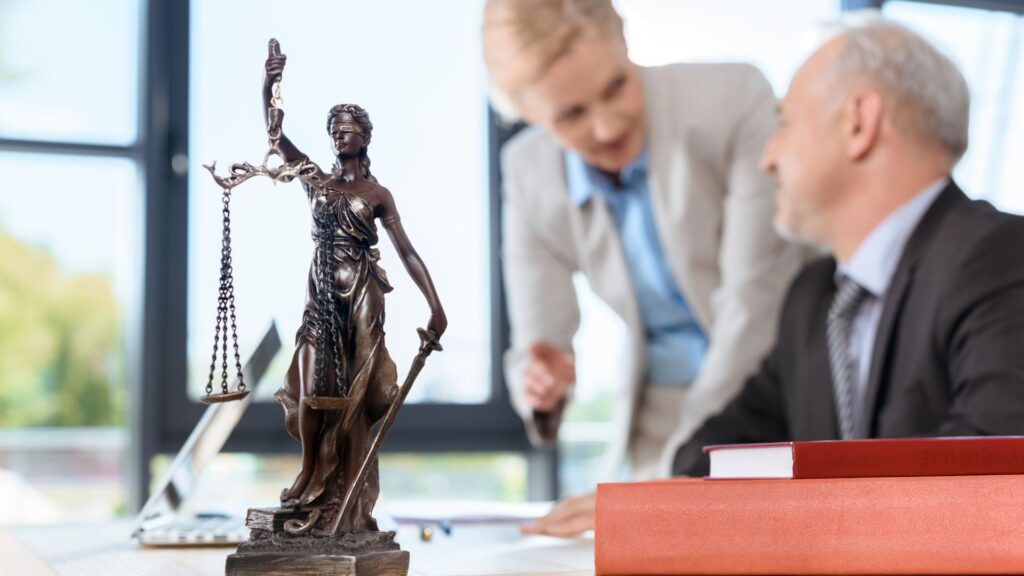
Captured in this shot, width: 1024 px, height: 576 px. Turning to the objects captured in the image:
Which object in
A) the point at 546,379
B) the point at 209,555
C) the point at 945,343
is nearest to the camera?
the point at 209,555

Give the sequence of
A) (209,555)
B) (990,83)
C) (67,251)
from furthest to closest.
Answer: (990,83)
(67,251)
(209,555)

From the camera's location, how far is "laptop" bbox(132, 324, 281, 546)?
3.45 ft

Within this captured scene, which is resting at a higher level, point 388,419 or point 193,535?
point 388,419

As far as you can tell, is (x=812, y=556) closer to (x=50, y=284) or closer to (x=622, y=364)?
(x=622, y=364)

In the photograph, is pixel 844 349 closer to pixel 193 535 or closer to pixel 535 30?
pixel 535 30

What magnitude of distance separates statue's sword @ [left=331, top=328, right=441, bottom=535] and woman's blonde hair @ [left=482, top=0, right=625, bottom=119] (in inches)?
54.3

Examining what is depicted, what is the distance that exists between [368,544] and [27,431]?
2.54m

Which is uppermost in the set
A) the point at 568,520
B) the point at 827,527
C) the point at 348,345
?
the point at 348,345

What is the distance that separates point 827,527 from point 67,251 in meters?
2.62

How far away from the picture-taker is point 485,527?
1.32 meters

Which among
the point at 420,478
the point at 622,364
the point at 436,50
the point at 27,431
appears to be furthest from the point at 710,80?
the point at 27,431

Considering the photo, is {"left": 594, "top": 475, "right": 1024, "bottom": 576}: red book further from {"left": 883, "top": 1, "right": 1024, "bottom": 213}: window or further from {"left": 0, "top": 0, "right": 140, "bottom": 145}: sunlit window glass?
{"left": 883, "top": 1, "right": 1024, "bottom": 213}: window

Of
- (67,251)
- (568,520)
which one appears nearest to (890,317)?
(568,520)

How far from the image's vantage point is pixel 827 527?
66 cm
